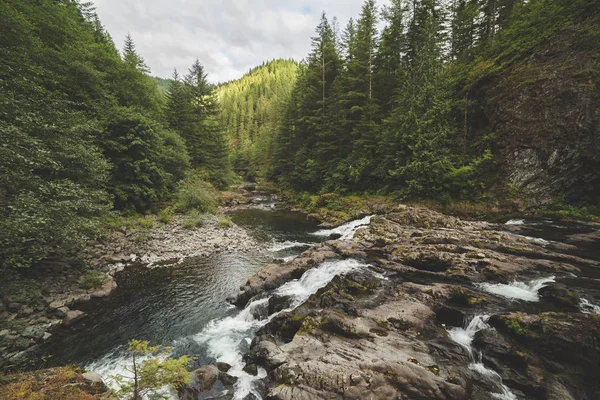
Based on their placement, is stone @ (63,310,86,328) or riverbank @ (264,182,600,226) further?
riverbank @ (264,182,600,226)

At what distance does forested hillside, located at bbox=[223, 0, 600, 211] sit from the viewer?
17688 mm

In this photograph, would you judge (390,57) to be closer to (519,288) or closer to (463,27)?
(463,27)

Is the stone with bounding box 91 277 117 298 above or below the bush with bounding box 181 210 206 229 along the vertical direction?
below

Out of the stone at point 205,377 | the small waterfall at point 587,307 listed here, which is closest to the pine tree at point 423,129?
the small waterfall at point 587,307

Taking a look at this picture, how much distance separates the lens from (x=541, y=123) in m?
18.8

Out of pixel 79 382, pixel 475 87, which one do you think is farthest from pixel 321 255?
pixel 475 87

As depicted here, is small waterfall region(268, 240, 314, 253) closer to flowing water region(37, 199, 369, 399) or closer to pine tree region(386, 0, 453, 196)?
flowing water region(37, 199, 369, 399)

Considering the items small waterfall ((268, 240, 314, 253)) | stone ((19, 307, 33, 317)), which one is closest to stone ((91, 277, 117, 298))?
stone ((19, 307, 33, 317))

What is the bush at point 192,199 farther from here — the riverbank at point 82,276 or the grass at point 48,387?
the grass at point 48,387

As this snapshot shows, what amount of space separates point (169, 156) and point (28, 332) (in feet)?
62.8

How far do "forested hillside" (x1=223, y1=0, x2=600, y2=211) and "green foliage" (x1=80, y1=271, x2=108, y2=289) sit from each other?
2317 centimetres

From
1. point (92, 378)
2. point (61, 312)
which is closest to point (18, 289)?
point (61, 312)

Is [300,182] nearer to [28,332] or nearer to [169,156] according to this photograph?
[169,156]

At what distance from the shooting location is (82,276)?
1130cm
